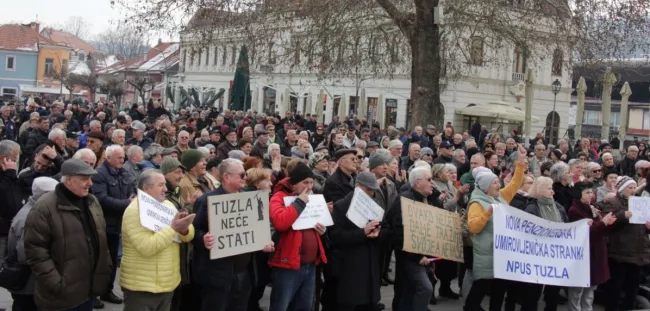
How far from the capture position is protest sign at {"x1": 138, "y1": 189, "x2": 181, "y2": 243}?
6.02 metres

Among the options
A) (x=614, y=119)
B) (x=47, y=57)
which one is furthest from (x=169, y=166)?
(x=47, y=57)

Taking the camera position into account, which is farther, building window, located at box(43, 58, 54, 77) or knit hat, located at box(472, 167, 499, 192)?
building window, located at box(43, 58, 54, 77)

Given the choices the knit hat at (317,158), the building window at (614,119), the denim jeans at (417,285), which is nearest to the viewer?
the denim jeans at (417,285)

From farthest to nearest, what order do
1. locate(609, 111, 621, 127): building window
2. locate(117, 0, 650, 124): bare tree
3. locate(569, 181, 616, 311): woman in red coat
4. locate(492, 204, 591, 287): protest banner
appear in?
1. locate(609, 111, 621, 127): building window
2. locate(117, 0, 650, 124): bare tree
3. locate(569, 181, 616, 311): woman in red coat
4. locate(492, 204, 591, 287): protest banner

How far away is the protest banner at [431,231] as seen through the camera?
7699 millimetres

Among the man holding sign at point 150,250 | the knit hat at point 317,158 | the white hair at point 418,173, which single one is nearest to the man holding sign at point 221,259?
the man holding sign at point 150,250

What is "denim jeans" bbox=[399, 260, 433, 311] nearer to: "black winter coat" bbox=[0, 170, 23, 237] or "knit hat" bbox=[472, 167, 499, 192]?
"knit hat" bbox=[472, 167, 499, 192]

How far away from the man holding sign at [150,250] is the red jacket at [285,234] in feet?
3.18

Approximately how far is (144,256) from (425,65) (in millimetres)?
13467

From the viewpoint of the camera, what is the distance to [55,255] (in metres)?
5.85

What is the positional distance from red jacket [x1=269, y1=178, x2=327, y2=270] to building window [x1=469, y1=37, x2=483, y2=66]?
13466mm

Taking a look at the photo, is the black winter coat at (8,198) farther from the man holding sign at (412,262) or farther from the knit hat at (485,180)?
the knit hat at (485,180)

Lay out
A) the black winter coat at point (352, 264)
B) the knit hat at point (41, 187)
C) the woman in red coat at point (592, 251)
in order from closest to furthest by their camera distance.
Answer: the knit hat at point (41, 187)
the black winter coat at point (352, 264)
the woman in red coat at point (592, 251)

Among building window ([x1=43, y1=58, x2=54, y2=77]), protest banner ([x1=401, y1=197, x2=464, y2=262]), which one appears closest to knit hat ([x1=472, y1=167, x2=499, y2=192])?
protest banner ([x1=401, y1=197, x2=464, y2=262])
